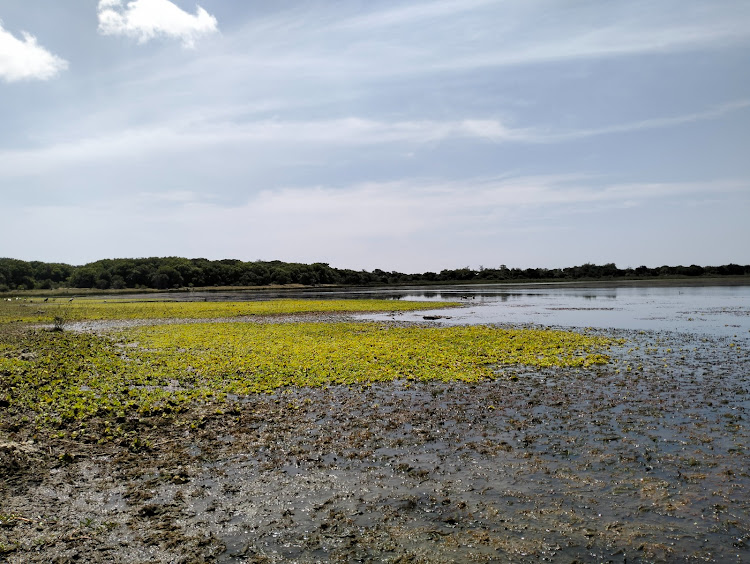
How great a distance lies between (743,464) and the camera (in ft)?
29.9

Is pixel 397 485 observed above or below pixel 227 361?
below

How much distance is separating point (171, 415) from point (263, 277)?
7131 inches

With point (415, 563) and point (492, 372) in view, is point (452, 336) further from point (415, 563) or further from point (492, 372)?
point (415, 563)

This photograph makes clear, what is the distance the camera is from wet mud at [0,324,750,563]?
648 centimetres

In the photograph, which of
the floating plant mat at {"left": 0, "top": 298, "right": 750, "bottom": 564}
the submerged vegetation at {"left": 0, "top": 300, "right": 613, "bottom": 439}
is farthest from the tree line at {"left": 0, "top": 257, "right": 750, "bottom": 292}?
the floating plant mat at {"left": 0, "top": 298, "right": 750, "bottom": 564}

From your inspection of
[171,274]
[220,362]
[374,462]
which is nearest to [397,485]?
[374,462]

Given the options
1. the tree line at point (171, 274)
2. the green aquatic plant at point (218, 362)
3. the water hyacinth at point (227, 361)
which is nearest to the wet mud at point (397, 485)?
the green aquatic plant at point (218, 362)

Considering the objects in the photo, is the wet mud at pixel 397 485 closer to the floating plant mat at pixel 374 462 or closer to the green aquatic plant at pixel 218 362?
the floating plant mat at pixel 374 462

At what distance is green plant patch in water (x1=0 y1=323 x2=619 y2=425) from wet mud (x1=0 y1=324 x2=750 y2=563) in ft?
7.42

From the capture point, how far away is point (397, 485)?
8.32 m

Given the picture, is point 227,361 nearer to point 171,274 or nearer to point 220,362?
point 220,362

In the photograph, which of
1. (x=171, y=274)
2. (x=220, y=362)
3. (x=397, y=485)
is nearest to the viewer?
(x=397, y=485)

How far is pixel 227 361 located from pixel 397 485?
1349cm

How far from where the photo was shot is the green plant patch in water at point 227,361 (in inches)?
553
